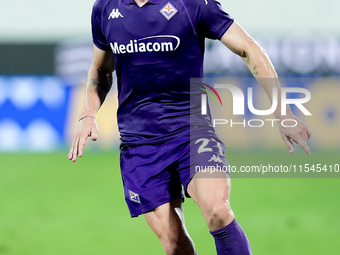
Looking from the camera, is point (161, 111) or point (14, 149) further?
point (14, 149)

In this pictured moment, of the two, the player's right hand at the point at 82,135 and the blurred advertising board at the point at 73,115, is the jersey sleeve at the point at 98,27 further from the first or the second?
the blurred advertising board at the point at 73,115

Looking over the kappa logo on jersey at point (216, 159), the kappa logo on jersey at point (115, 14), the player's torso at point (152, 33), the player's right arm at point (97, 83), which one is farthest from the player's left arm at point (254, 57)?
the player's right arm at point (97, 83)

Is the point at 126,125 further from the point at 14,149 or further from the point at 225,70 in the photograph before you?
the point at 14,149

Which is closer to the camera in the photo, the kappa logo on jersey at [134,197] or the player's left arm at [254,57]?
the player's left arm at [254,57]

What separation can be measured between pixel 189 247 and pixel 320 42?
609cm

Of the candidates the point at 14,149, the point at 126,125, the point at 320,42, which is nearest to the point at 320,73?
the point at 320,42

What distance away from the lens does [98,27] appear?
4.14 meters

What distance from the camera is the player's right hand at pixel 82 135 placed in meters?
3.88

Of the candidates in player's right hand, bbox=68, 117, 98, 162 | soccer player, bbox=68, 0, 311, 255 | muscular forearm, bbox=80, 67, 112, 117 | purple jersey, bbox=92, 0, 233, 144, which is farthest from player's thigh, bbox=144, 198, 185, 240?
muscular forearm, bbox=80, 67, 112, 117

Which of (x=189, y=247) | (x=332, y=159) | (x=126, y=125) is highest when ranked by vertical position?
(x=126, y=125)

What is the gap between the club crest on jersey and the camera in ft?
12.5

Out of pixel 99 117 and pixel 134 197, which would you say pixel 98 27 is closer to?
pixel 134 197

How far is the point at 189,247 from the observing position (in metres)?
4.04

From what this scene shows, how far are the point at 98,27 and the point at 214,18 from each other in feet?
2.58
